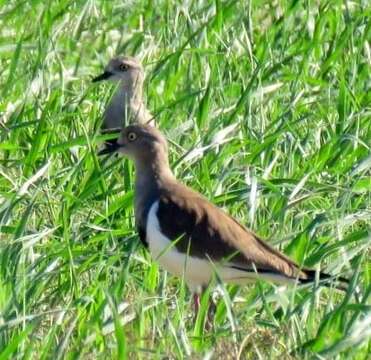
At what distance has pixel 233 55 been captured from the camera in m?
8.55

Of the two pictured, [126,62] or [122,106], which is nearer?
[126,62]

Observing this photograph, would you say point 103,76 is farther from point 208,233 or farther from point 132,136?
point 208,233

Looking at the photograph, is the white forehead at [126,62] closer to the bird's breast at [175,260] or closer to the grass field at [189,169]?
the grass field at [189,169]

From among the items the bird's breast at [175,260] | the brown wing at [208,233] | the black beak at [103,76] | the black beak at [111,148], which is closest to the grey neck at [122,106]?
the black beak at [103,76]

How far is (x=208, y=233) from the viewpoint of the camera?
6.62 metres

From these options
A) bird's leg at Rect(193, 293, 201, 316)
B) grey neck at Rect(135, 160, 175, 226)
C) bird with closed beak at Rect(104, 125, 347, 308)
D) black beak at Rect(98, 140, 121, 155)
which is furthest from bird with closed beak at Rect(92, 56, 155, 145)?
bird's leg at Rect(193, 293, 201, 316)

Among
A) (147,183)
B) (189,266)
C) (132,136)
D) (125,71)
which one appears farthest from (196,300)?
(125,71)

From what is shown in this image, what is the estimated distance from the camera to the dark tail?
227 inches

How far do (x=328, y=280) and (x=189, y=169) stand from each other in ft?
5.31

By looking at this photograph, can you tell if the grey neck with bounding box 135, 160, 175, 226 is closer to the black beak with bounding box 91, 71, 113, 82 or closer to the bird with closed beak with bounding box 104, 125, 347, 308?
the bird with closed beak with bounding box 104, 125, 347, 308

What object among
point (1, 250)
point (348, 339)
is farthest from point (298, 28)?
point (348, 339)

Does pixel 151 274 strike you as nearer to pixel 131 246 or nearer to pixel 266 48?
pixel 131 246

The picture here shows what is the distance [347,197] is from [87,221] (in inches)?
39.3

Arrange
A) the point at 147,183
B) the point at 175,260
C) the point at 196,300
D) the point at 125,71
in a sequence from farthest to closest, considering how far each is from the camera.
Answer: the point at 125,71, the point at 147,183, the point at 175,260, the point at 196,300
